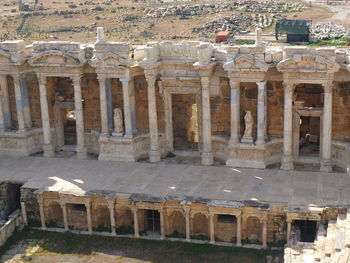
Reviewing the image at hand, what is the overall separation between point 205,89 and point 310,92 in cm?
451

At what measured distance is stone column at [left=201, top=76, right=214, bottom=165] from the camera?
81.2 ft

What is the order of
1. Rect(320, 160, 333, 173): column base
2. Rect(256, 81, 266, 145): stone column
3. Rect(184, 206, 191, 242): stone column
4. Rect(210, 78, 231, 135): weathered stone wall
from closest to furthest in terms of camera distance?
1. Rect(184, 206, 191, 242): stone column
2. Rect(320, 160, 333, 173): column base
3. Rect(256, 81, 266, 145): stone column
4. Rect(210, 78, 231, 135): weathered stone wall

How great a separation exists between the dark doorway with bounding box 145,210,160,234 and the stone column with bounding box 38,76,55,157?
259 inches

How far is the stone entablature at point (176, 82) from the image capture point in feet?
77.6

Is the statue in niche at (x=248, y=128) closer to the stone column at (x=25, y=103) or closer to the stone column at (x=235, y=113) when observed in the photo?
the stone column at (x=235, y=113)

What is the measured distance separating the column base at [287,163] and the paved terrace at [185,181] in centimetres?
32

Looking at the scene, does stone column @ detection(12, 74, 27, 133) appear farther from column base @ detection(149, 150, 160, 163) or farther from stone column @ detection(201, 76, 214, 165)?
stone column @ detection(201, 76, 214, 165)

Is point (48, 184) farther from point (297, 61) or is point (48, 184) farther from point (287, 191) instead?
point (297, 61)

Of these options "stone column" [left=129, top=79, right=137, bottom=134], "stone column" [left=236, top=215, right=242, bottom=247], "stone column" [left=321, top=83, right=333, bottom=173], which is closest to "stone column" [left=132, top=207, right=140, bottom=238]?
"stone column" [left=236, top=215, right=242, bottom=247]

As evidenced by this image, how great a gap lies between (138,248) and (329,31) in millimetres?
47402

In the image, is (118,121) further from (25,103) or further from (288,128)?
(288,128)

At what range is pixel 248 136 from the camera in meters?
24.9

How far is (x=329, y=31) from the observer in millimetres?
63469

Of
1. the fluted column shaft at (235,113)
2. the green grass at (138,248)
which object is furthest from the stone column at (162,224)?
the fluted column shaft at (235,113)
